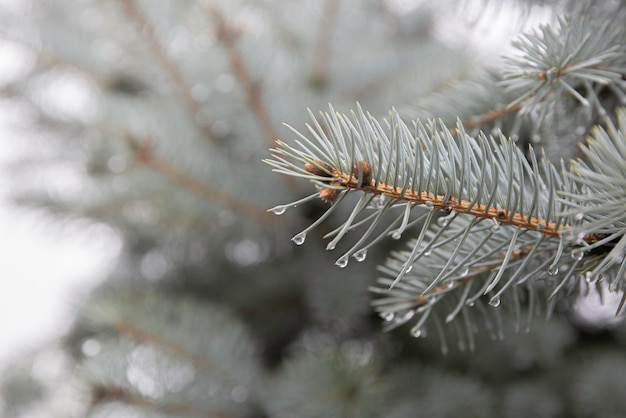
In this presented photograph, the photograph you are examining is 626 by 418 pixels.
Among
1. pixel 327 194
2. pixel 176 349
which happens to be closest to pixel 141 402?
pixel 176 349

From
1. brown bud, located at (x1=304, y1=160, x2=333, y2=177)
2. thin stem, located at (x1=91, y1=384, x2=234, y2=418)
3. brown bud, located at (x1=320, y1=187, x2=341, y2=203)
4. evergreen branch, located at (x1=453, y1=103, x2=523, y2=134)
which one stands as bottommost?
thin stem, located at (x1=91, y1=384, x2=234, y2=418)

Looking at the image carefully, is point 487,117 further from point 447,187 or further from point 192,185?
point 192,185

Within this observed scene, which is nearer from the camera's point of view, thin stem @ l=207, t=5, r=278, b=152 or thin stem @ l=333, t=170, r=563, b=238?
thin stem @ l=333, t=170, r=563, b=238

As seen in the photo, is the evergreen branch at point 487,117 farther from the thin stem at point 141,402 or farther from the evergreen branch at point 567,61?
the thin stem at point 141,402

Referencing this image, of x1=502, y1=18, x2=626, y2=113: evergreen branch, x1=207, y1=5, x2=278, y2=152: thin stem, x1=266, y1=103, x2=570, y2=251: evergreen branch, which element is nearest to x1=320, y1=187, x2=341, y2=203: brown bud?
x1=266, y1=103, x2=570, y2=251: evergreen branch

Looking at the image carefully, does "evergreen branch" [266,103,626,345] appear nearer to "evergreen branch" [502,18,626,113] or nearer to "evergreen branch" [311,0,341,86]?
"evergreen branch" [502,18,626,113]

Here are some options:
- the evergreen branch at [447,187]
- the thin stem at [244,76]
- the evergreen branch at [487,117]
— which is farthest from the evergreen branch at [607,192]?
the thin stem at [244,76]

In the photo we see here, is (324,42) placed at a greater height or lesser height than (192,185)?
greater
